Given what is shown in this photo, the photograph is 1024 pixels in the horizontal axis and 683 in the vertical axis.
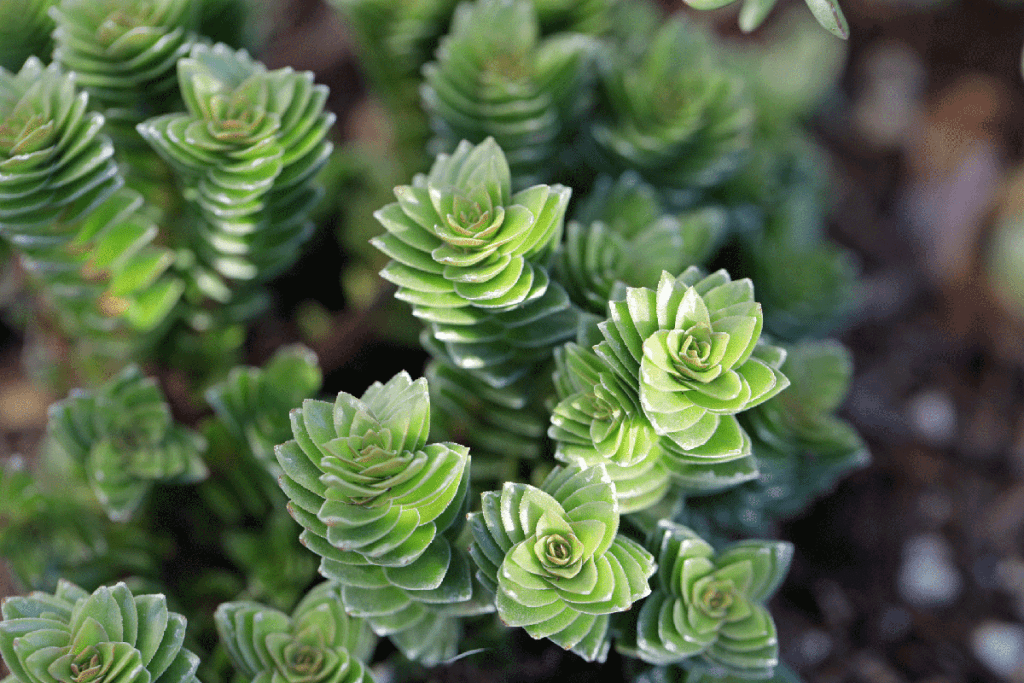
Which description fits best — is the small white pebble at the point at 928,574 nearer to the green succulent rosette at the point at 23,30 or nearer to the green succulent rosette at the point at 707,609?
the green succulent rosette at the point at 707,609

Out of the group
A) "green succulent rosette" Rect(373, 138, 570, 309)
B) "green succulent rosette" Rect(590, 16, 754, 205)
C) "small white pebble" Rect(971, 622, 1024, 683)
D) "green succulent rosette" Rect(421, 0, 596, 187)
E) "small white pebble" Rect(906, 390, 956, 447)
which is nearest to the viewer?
"green succulent rosette" Rect(373, 138, 570, 309)

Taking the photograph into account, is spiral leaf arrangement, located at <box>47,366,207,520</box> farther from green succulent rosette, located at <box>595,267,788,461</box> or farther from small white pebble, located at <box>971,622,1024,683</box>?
small white pebble, located at <box>971,622,1024,683</box>

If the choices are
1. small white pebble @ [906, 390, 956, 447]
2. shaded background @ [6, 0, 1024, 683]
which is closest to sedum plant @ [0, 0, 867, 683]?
shaded background @ [6, 0, 1024, 683]

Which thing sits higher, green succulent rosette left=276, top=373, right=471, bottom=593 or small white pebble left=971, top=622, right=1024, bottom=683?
green succulent rosette left=276, top=373, right=471, bottom=593

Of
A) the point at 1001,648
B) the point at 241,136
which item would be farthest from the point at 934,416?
the point at 241,136

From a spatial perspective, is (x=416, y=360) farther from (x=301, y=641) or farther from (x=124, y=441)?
(x=301, y=641)

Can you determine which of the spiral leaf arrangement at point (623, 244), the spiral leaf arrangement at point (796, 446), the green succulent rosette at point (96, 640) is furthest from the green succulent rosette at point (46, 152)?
the spiral leaf arrangement at point (796, 446)
